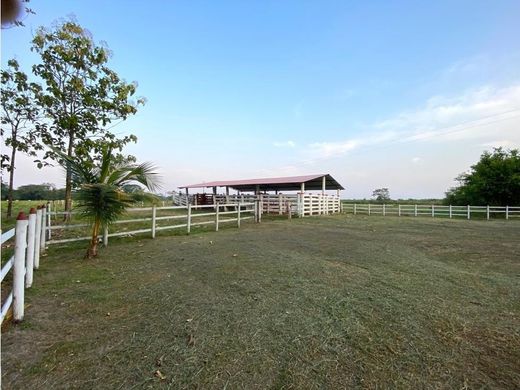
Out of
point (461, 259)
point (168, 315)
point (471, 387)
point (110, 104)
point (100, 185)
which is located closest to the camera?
point (471, 387)

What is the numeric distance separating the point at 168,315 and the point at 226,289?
3.00 feet

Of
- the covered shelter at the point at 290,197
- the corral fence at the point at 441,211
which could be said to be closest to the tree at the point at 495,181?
the corral fence at the point at 441,211

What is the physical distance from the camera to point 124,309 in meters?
3.02

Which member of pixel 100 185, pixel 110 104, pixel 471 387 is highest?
pixel 110 104

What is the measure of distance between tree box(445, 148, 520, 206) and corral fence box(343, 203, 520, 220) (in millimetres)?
1443

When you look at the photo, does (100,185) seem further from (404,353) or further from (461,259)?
(461,259)

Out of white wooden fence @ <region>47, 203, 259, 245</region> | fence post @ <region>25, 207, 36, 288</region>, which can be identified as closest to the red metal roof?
white wooden fence @ <region>47, 203, 259, 245</region>

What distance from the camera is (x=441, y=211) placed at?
18.3 meters

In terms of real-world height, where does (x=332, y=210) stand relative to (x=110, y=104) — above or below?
below

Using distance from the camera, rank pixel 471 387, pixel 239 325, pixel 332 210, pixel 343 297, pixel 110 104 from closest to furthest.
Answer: pixel 471 387, pixel 239 325, pixel 343 297, pixel 110 104, pixel 332 210

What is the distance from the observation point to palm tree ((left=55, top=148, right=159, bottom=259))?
16.6 feet

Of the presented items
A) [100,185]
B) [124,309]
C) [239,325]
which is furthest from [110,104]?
[239,325]

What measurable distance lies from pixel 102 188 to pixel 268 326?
13.2 feet

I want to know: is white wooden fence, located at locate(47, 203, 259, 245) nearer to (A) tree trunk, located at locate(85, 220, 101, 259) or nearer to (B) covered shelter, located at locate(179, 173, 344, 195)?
(A) tree trunk, located at locate(85, 220, 101, 259)
